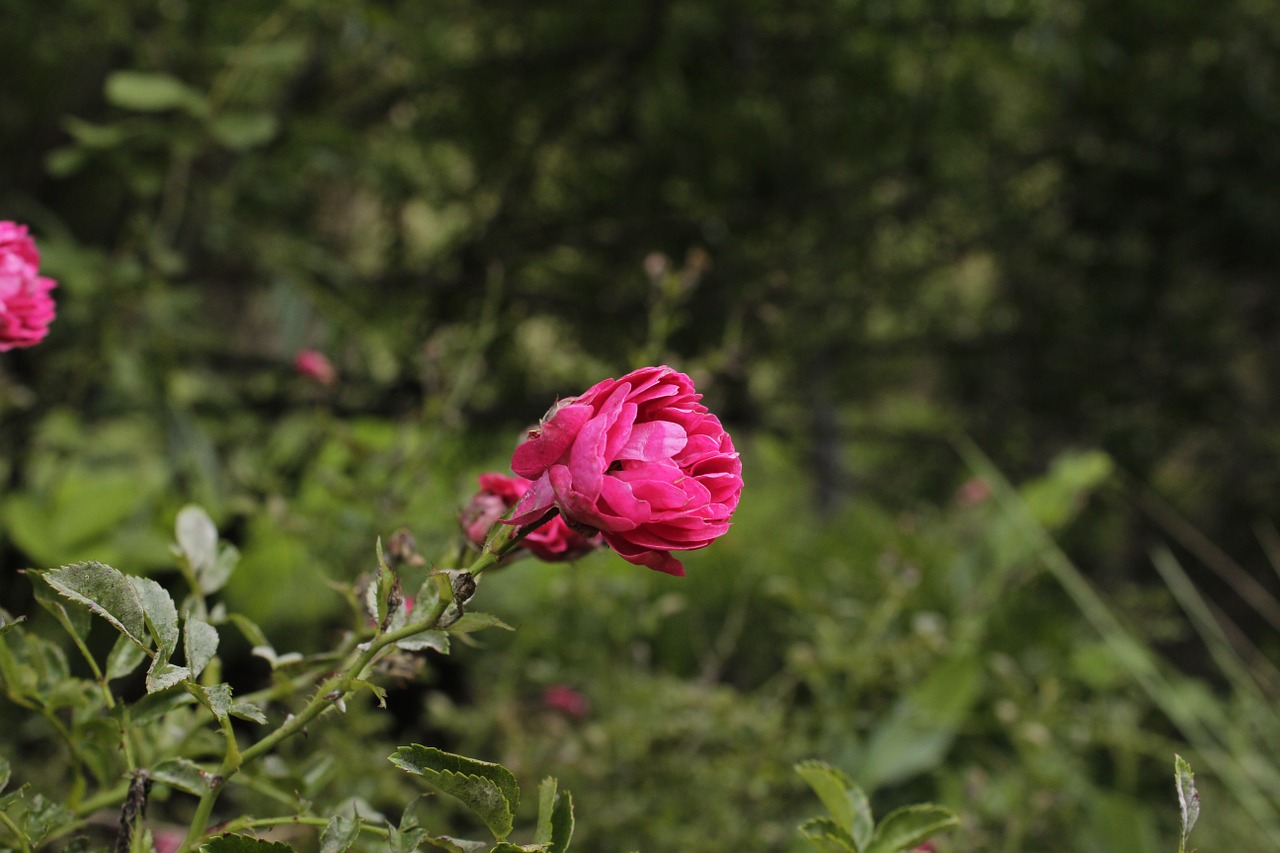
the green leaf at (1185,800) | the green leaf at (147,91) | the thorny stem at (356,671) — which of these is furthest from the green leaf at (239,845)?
the green leaf at (147,91)

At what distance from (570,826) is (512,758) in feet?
2.00

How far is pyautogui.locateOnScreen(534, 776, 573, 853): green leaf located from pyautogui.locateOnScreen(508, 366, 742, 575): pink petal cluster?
8cm

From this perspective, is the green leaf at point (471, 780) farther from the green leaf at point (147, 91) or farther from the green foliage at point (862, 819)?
the green leaf at point (147, 91)

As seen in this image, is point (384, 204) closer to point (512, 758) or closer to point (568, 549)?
point (512, 758)

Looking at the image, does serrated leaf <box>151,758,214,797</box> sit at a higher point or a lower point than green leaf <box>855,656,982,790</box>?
higher

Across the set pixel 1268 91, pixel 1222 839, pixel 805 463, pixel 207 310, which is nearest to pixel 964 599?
pixel 1222 839

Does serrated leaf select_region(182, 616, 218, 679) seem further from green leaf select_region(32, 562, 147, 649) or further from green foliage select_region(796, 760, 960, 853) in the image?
green foliage select_region(796, 760, 960, 853)

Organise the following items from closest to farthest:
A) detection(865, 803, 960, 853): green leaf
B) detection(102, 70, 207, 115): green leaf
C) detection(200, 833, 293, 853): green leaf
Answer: detection(200, 833, 293, 853): green leaf, detection(865, 803, 960, 853): green leaf, detection(102, 70, 207, 115): green leaf

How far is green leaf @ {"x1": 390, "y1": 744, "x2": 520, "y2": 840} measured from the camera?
0.95 ft

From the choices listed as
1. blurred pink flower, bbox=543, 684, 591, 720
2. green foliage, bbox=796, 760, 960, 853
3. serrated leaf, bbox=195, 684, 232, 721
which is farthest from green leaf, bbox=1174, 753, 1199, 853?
blurred pink flower, bbox=543, 684, 591, 720

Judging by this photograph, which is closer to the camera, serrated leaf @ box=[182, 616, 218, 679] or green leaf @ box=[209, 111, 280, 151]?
serrated leaf @ box=[182, 616, 218, 679]

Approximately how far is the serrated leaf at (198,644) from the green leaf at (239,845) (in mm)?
51

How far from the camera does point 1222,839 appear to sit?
1.21 metres

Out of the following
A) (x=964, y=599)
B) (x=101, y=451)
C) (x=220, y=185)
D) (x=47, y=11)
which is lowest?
(x=964, y=599)
